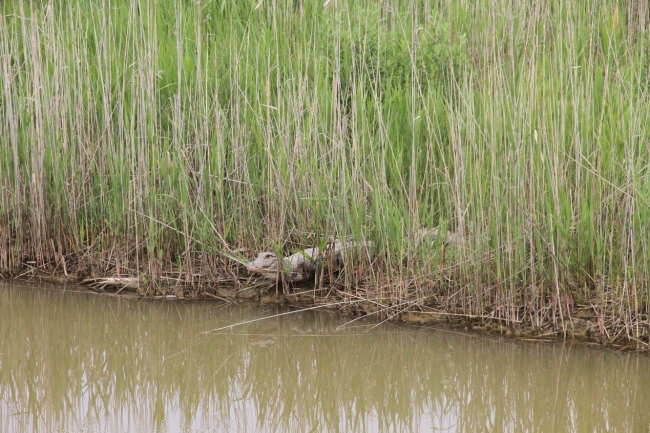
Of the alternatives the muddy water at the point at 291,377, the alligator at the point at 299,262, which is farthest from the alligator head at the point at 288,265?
the muddy water at the point at 291,377

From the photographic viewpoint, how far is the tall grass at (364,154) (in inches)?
127

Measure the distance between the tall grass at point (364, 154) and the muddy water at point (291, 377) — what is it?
0.75 ft

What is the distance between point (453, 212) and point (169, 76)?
64.1 inches

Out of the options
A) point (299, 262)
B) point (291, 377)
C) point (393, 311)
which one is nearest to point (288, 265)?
point (299, 262)

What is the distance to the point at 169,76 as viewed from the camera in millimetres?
4234

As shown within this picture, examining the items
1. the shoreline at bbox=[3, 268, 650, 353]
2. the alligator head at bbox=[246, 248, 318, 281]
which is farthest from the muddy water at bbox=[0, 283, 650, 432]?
the alligator head at bbox=[246, 248, 318, 281]

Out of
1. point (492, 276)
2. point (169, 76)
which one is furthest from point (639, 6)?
point (169, 76)

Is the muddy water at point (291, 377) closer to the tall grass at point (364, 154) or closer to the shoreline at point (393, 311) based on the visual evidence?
the shoreline at point (393, 311)

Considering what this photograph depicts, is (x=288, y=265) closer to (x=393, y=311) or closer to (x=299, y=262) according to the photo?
(x=299, y=262)

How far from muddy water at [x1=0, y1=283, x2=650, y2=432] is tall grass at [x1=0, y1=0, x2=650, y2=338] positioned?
0.75 feet

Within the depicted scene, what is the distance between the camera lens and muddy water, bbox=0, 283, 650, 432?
2.72 metres

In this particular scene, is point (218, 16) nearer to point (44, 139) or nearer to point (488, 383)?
point (44, 139)

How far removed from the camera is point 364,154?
362 centimetres

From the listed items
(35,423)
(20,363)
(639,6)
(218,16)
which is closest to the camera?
(35,423)
